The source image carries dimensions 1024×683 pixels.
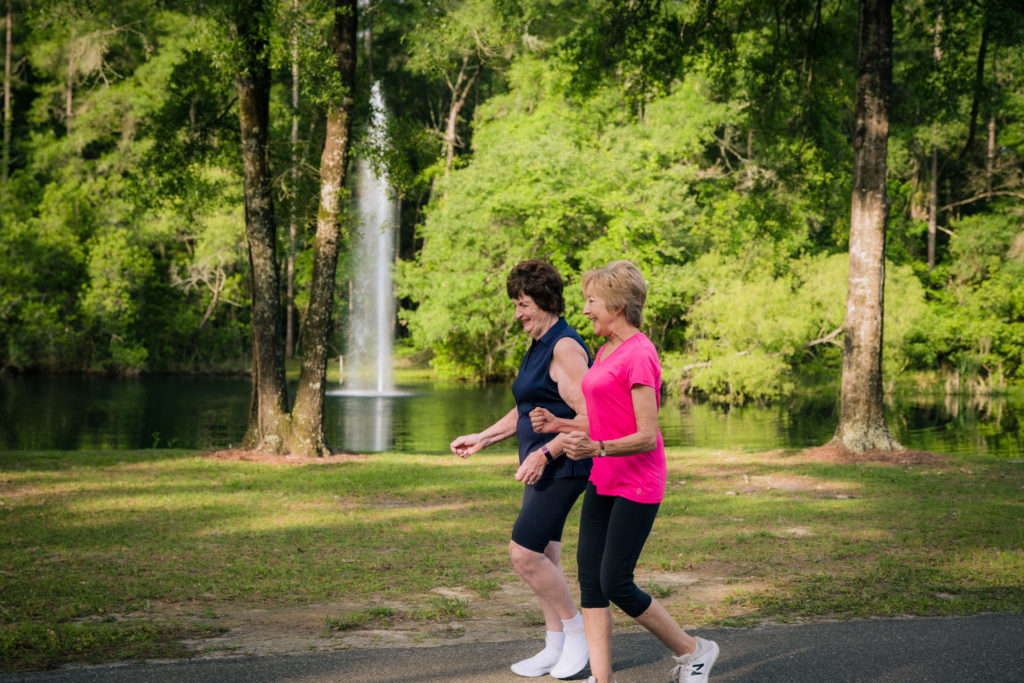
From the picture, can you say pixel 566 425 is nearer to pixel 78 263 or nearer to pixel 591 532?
pixel 591 532

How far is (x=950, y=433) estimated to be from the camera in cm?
2312

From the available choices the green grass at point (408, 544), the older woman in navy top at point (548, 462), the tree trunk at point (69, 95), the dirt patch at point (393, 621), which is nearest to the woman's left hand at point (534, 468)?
the older woman in navy top at point (548, 462)

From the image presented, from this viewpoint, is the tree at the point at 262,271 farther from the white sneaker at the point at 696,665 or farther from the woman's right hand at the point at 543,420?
the white sneaker at the point at 696,665

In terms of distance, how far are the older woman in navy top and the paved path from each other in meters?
0.24

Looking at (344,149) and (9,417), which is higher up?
(344,149)

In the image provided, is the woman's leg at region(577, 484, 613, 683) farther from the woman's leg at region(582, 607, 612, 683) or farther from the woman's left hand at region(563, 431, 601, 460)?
the woman's left hand at region(563, 431, 601, 460)

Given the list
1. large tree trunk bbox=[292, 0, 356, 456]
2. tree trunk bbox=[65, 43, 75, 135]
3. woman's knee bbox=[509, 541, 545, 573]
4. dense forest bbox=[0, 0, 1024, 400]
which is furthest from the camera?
tree trunk bbox=[65, 43, 75, 135]

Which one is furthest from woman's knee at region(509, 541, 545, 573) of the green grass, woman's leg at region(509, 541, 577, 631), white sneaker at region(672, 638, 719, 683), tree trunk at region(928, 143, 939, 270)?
tree trunk at region(928, 143, 939, 270)

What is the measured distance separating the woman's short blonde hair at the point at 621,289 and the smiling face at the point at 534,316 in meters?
0.53

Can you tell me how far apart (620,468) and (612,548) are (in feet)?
1.15

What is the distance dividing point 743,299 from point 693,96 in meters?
11.9

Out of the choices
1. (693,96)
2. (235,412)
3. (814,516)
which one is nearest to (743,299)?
(693,96)

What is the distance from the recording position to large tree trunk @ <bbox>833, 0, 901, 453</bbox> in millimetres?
15578

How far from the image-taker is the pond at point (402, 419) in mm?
20562
